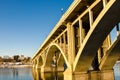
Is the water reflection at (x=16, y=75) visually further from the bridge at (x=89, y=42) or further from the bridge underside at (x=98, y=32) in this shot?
the bridge underside at (x=98, y=32)

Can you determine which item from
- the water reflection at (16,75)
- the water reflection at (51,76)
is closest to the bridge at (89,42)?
the water reflection at (51,76)

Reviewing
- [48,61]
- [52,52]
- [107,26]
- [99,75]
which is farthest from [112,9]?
[48,61]

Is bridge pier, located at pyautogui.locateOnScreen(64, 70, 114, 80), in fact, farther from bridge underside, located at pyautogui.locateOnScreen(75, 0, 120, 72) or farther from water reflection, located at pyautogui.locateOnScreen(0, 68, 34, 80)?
water reflection, located at pyautogui.locateOnScreen(0, 68, 34, 80)

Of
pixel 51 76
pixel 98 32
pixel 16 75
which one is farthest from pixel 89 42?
pixel 16 75

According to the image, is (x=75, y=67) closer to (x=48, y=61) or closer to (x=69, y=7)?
(x=69, y=7)

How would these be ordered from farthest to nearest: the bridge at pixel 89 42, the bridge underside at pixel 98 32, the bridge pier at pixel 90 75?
the bridge pier at pixel 90 75
the bridge at pixel 89 42
the bridge underside at pixel 98 32

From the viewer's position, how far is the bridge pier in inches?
1185

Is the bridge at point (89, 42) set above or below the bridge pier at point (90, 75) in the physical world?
above

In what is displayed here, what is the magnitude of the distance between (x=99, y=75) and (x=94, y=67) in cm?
130

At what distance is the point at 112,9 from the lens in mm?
19750

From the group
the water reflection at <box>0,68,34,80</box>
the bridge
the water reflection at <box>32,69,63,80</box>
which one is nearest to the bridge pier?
the bridge

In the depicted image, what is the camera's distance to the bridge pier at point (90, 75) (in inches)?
1185

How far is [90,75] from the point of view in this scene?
31094 mm

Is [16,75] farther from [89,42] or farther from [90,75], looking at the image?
[89,42]
